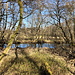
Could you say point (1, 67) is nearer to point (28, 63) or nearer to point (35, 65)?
point (28, 63)

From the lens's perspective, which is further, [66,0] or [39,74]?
[66,0]

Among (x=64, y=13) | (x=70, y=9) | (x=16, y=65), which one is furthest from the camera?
(x=64, y=13)

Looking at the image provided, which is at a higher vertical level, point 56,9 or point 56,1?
point 56,1

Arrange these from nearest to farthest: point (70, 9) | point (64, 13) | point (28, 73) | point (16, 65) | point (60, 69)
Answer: point (28, 73), point (60, 69), point (16, 65), point (70, 9), point (64, 13)

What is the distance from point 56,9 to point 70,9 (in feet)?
6.16

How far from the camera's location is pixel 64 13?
10633 mm

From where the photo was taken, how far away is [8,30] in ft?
36.7

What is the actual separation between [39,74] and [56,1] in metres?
9.42

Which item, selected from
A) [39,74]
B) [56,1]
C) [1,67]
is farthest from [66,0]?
[1,67]

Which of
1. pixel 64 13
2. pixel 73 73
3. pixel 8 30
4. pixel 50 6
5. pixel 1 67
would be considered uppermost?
pixel 50 6

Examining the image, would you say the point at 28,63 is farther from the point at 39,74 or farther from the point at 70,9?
the point at 70,9

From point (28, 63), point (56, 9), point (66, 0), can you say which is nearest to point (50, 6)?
point (56, 9)

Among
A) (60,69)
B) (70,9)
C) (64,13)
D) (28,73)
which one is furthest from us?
(64,13)

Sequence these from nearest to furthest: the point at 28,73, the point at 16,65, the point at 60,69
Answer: the point at 28,73 < the point at 60,69 < the point at 16,65
